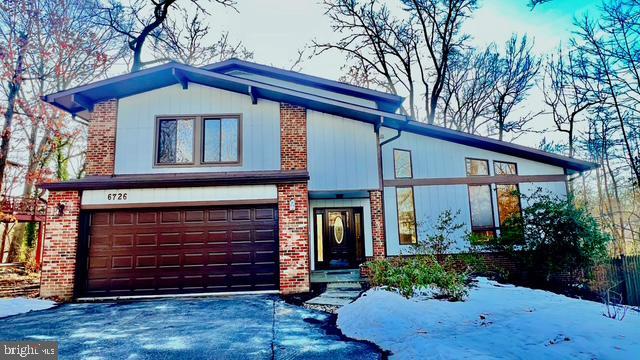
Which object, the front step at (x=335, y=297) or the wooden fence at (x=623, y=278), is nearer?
the front step at (x=335, y=297)

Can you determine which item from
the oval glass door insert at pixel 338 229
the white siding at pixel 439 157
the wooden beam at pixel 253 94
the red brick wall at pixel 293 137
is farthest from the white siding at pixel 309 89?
the oval glass door insert at pixel 338 229

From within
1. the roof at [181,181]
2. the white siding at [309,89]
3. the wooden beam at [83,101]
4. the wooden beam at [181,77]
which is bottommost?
the roof at [181,181]

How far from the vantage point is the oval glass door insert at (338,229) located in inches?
461

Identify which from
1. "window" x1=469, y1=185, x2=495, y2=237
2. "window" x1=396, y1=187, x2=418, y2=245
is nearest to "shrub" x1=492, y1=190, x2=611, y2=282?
"window" x1=469, y1=185, x2=495, y2=237

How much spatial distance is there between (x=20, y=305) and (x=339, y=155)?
837cm

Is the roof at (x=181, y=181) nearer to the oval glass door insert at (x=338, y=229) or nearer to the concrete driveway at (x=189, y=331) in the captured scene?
the concrete driveway at (x=189, y=331)

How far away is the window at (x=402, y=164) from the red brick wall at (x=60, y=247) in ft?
29.7

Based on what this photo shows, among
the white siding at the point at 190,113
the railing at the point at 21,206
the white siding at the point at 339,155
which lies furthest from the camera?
the railing at the point at 21,206

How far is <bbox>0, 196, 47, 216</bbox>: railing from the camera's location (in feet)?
50.7

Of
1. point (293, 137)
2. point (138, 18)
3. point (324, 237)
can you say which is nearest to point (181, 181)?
point (293, 137)

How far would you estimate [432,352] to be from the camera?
4.12 metres

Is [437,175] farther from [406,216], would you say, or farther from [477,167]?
[406,216]

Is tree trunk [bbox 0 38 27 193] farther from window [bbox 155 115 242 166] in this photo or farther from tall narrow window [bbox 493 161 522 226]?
tall narrow window [bbox 493 161 522 226]

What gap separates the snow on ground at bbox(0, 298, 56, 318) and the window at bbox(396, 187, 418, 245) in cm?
932
